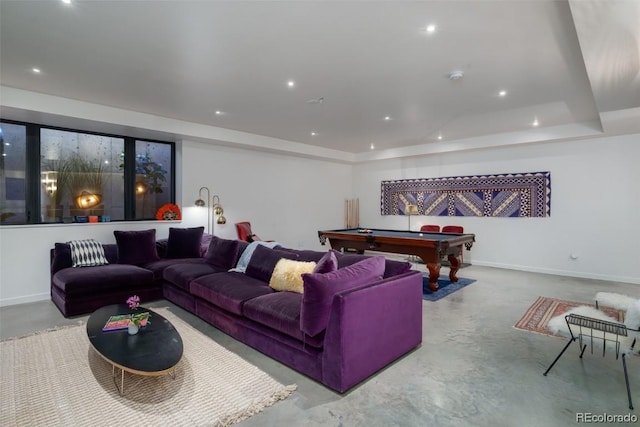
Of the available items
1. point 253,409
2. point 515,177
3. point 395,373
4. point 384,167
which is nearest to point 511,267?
point 515,177

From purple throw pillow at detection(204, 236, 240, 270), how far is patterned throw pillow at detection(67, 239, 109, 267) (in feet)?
4.81

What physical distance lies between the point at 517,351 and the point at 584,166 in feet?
15.4

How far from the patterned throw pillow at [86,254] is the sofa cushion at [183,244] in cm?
88

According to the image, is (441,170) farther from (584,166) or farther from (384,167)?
(584,166)

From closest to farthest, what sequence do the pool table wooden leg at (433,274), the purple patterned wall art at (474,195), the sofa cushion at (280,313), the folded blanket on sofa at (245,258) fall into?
the sofa cushion at (280,313)
the folded blanket on sofa at (245,258)
the pool table wooden leg at (433,274)
the purple patterned wall art at (474,195)

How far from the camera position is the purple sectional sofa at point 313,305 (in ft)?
7.44

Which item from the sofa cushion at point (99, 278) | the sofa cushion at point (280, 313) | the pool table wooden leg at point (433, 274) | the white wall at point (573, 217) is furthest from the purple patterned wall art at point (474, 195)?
the sofa cushion at point (99, 278)

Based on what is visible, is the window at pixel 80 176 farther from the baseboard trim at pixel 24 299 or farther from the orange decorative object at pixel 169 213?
the baseboard trim at pixel 24 299

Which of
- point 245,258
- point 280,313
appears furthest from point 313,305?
point 245,258

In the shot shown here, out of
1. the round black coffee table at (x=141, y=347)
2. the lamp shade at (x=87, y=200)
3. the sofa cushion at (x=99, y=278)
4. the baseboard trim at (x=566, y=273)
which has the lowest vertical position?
the baseboard trim at (x=566, y=273)

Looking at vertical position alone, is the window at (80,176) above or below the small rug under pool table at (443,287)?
above

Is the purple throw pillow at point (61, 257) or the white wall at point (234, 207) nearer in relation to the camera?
the purple throw pillow at point (61, 257)

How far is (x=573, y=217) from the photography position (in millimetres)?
5961
